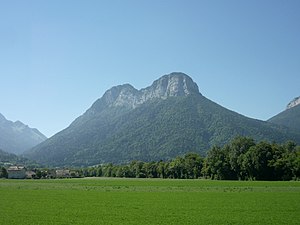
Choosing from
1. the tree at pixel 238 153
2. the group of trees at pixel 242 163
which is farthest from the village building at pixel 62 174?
the tree at pixel 238 153

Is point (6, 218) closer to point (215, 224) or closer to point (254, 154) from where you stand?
point (215, 224)

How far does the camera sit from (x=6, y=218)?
24.9 metres

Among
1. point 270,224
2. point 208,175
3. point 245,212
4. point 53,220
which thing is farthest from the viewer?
point 208,175

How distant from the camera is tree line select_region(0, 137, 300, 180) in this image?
93.3 m

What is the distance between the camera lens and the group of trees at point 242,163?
9331 centimetres

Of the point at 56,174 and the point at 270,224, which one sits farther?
the point at 56,174

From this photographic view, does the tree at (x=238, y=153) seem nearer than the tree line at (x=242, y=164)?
No

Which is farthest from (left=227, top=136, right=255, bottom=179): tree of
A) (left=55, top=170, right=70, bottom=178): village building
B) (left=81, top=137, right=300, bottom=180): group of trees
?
(left=55, top=170, right=70, bottom=178): village building

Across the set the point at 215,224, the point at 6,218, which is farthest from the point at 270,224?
the point at 6,218

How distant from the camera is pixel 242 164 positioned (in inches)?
3937

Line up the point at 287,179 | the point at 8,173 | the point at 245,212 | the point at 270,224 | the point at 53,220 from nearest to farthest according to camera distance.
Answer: the point at 270,224
the point at 53,220
the point at 245,212
the point at 287,179
the point at 8,173

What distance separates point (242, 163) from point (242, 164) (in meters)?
0.28

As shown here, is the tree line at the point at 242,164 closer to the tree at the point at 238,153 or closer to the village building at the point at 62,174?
the tree at the point at 238,153

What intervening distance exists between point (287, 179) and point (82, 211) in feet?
241
